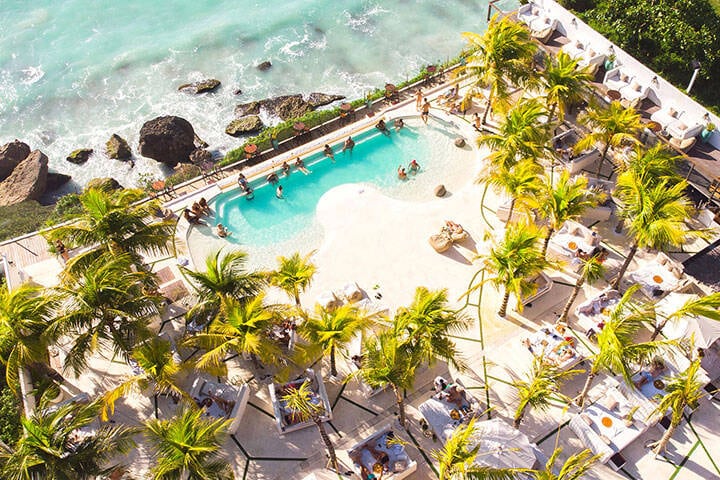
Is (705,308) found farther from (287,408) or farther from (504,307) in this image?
(287,408)

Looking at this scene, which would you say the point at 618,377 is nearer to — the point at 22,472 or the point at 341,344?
the point at 341,344

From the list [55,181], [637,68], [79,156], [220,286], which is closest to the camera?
[220,286]

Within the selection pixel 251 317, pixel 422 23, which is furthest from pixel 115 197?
pixel 422 23

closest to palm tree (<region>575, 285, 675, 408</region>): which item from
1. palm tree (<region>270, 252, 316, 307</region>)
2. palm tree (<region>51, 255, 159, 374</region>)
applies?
palm tree (<region>270, 252, 316, 307</region>)

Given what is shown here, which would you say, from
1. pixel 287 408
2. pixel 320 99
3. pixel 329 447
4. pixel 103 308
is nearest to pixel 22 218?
pixel 103 308

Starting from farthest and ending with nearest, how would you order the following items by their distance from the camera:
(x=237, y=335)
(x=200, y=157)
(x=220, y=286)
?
(x=200, y=157) → (x=220, y=286) → (x=237, y=335)

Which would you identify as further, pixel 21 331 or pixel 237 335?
pixel 21 331
